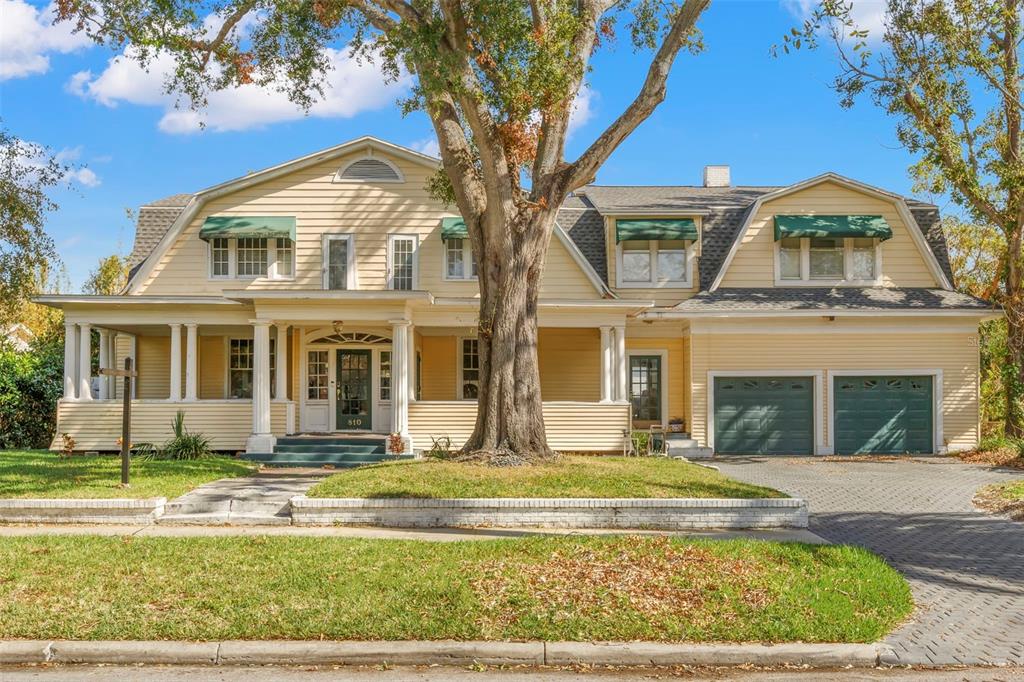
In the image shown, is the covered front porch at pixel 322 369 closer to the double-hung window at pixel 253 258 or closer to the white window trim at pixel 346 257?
the white window trim at pixel 346 257

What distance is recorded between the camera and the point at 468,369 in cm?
2062

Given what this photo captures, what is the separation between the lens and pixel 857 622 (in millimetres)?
6336

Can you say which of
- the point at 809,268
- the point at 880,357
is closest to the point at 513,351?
the point at 809,268

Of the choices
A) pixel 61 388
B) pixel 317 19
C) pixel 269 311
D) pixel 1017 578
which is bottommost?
pixel 1017 578

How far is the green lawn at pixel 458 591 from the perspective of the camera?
6.16 meters

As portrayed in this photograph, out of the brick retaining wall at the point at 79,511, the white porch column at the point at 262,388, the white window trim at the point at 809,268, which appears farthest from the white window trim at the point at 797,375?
the brick retaining wall at the point at 79,511

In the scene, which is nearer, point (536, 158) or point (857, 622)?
point (857, 622)

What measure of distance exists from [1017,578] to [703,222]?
1387 centimetres

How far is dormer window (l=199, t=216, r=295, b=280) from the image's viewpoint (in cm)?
1878

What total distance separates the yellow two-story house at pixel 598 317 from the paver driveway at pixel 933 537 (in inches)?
78.4

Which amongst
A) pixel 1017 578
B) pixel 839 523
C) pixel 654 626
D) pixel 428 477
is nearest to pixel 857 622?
pixel 654 626

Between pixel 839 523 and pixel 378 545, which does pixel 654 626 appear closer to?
pixel 378 545

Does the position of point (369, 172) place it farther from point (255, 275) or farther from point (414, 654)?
point (414, 654)

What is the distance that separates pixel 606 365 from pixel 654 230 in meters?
3.70
